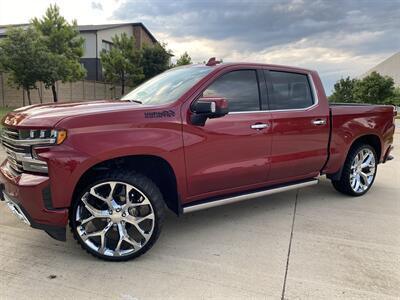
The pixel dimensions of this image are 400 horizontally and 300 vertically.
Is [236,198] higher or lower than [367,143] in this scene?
lower

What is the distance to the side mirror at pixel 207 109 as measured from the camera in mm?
3346

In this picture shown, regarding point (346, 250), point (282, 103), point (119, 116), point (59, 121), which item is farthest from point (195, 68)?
point (346, 250)

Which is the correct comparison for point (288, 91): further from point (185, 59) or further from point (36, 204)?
point (185, 59)

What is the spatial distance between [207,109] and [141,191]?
960 mm

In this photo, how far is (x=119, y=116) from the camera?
10.4 ft

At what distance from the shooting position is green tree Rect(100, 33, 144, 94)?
31875 millimetres

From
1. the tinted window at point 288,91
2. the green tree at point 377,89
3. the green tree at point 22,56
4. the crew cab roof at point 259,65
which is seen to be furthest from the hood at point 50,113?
the green tree at point 377,89

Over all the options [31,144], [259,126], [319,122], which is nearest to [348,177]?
[319,122]

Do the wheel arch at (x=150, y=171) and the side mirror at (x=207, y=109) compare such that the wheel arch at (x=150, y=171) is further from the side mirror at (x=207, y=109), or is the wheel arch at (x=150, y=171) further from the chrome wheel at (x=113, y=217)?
the side mirror at (x=207, y=109)

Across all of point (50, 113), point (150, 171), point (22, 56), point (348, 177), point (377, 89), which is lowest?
point (348, 177)

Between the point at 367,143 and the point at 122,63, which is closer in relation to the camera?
the point at 367,143

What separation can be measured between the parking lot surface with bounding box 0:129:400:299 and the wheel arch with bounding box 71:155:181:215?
51 cm

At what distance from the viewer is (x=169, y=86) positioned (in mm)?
4012

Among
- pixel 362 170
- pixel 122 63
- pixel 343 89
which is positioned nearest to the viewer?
pixel 362 170
